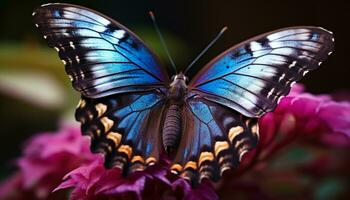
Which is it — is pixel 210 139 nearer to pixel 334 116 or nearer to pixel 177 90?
pixel 177 90

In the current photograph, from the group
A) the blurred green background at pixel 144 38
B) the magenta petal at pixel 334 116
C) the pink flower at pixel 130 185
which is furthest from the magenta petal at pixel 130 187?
the blurred green background at pixel 144 38

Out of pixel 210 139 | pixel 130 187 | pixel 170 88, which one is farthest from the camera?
pixel 170 88

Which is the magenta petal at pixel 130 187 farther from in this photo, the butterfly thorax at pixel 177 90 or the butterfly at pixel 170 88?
the butterfly thorax at pixel 177 90

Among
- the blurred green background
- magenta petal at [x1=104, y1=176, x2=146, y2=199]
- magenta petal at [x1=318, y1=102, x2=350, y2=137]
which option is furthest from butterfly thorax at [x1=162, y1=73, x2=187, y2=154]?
the blurred green background

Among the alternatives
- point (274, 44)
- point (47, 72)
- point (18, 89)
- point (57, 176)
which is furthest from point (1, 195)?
point (274, 44)

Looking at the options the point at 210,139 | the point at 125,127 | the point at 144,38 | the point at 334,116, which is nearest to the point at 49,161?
the point at 125,127

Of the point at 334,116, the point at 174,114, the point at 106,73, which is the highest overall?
the point at 106,73
